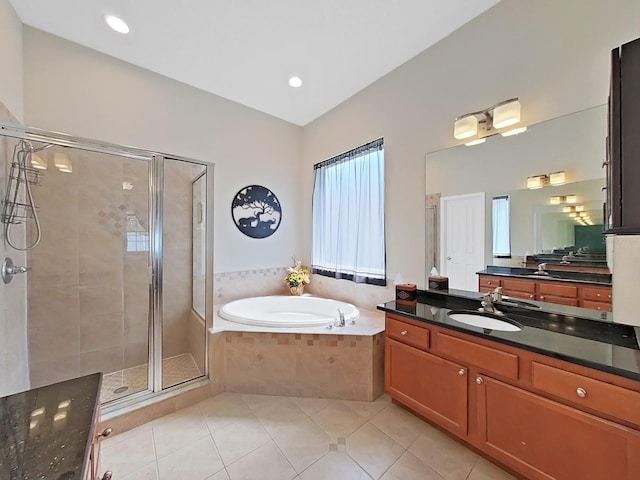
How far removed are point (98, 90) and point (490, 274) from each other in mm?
3731

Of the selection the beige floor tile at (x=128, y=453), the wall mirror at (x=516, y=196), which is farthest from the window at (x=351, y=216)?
the beige floor tile at (x=128, y=453)

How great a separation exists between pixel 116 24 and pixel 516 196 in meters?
3.33

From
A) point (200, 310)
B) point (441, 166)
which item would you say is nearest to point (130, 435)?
point (200, 310)

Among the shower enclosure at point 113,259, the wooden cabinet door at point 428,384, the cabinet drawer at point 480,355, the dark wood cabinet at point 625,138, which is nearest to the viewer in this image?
the dark wood cabinet at point 625,138

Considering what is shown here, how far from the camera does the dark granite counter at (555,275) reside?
1.61m

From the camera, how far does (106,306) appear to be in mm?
2607

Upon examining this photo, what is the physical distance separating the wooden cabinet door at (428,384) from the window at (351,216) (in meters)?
0.92

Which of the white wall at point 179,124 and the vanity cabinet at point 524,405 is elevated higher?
the white wall at point 179,124

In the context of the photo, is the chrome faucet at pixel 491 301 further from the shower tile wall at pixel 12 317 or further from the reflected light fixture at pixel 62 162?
the reflected light fixture at pixel 62 162

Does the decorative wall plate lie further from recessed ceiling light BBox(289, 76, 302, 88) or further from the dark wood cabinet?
the dark wood cabinet

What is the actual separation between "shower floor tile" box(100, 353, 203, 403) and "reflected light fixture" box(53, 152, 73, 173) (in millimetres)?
1810

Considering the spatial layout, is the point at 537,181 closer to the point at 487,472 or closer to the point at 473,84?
the point at 473,84

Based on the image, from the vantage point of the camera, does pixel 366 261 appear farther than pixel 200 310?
Yes

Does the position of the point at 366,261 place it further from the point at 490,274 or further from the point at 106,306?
the point at 106,306
